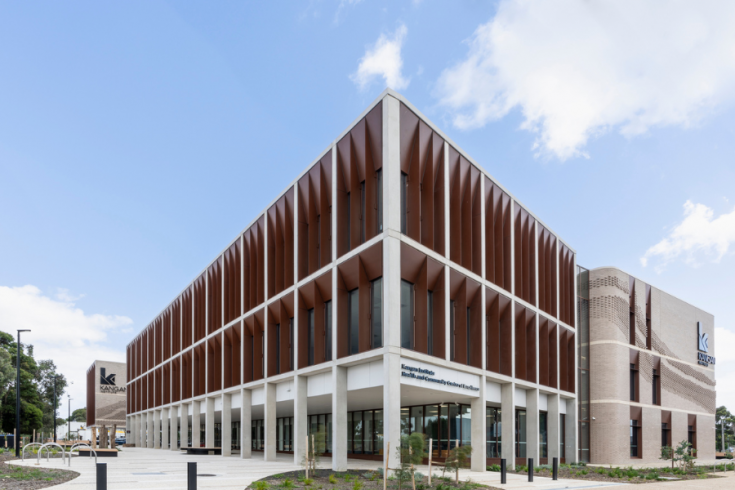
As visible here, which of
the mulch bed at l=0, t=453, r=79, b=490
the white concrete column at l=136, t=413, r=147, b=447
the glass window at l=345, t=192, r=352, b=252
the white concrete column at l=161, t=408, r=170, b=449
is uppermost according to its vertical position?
the glass window at l=345, t=192, r=352, b=252

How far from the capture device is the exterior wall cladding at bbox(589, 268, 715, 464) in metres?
45.6

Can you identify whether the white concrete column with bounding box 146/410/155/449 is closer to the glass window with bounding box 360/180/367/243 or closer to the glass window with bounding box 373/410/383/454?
the glass window with bounding box 373/410/383/454

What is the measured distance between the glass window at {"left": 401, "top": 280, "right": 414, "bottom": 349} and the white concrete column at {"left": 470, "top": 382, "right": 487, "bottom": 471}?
6.33 metres

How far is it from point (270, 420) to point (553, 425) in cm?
1789

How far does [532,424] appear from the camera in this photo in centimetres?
3622

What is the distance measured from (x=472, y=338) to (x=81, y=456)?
2687cm

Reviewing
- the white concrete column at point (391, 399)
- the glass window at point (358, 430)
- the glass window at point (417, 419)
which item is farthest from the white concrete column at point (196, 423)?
the white concrete column at point (391, 399)

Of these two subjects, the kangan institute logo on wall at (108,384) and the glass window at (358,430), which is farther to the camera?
the kangan institute logo on wall at (108,384)

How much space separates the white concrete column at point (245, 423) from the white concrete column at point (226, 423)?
3.29 m

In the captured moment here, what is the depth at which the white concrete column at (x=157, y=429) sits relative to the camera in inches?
2660

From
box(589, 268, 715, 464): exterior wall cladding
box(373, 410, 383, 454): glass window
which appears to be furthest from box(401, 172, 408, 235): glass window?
box(589, 268, 715, 464): exterior wall cladding

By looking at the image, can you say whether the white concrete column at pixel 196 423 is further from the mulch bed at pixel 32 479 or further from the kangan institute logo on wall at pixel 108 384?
the kangan institute logo on wall at pixel 108 384

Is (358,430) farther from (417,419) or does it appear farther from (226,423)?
(226,423)

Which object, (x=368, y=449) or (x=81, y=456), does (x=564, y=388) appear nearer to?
(x=368, y=449)
